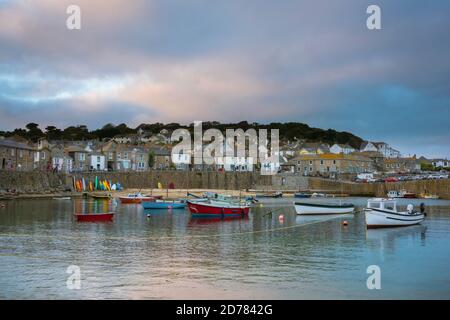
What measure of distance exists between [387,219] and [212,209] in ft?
54.4

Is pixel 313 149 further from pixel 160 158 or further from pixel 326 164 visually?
pixel 160 158

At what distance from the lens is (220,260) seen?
23766 mm

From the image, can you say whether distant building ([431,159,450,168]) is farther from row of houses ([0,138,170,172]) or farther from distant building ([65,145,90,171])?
distant building ([65,145,90,171])

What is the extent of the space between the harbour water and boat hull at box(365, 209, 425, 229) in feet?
2.62

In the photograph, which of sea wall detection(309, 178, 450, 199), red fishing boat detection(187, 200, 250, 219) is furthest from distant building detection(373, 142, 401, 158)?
red fishing boat detection(187, 200, 250, 219)

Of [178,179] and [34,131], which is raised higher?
[34,131]


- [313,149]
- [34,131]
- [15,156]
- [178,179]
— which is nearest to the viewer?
[15,156]

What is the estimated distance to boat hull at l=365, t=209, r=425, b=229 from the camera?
36206mm

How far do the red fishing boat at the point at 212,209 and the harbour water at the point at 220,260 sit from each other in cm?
616

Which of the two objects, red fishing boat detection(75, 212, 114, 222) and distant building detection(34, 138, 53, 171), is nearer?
red fishing boat detection(75, 212, 114, 222)

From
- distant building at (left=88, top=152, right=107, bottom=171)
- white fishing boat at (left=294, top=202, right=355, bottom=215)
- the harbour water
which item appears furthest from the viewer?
distant building at (left=88, top=152, right=107, bottom=171)
